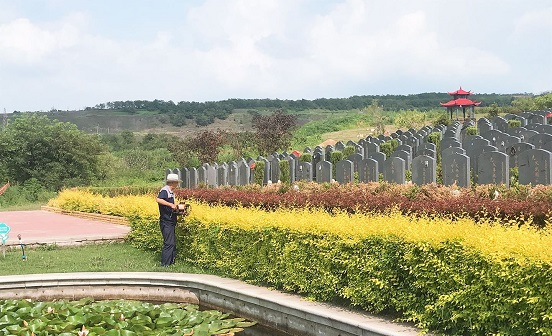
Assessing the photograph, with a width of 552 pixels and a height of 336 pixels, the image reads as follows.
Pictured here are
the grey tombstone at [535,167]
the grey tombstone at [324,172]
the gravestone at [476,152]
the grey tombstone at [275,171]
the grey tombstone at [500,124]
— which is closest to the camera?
the grey tombstone at [535,167]

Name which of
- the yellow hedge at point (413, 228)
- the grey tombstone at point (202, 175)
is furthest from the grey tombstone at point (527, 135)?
the grey tombstone at point (202, 175)

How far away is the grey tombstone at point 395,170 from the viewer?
16406 millimetres

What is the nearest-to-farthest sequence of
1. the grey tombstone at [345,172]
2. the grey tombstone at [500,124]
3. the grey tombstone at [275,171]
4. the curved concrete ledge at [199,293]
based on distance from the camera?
the curved concrete ledge at [199,293] < the grey tombstone at [345,172] < the grey tombstone at [275,171] < the grey tombstone at [500,124]

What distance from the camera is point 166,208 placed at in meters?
10.9

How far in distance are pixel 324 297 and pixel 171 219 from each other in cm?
400

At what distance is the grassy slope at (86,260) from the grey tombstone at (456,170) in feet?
20.3

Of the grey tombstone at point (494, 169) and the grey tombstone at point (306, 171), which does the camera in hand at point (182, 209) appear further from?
the grey tombstone at point (306, 171)

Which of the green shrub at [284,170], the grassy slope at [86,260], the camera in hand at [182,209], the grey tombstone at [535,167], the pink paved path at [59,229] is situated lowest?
the pink paved path at [59,229]

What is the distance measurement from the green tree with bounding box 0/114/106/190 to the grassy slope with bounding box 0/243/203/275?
23.7m

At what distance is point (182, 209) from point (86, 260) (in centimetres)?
234

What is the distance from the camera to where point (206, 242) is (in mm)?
10422

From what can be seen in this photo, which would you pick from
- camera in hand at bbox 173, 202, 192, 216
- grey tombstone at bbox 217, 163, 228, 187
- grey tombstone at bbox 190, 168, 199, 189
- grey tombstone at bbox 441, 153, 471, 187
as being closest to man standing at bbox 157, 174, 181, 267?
camera in hand at bbox 173, 202, 192, 216

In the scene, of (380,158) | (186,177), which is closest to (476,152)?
(380,158)

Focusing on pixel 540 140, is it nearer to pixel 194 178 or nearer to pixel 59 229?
pixel 59 229
